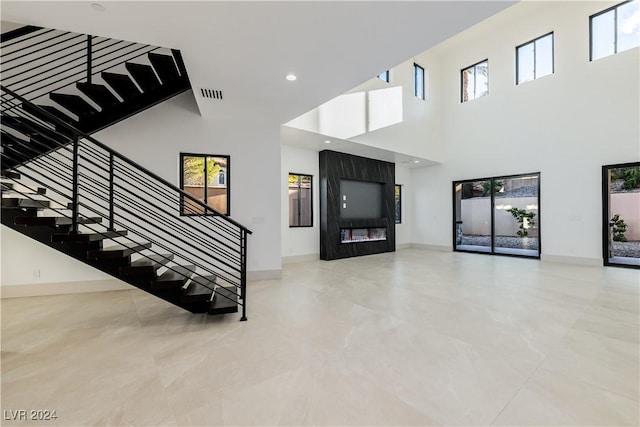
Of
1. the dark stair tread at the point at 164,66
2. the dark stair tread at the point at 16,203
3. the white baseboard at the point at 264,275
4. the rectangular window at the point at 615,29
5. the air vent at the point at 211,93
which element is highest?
the rectangular window at the point at 615,29

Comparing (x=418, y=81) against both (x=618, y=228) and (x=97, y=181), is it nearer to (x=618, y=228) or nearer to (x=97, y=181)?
(x=618, y=228)

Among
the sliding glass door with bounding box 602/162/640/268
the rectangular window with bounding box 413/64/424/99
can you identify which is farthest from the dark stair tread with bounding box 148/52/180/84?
the sliding glass door with bounding box 602/162/640/268

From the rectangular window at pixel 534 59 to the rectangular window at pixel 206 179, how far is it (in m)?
8.59

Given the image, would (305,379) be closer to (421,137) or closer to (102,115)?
(102,115)

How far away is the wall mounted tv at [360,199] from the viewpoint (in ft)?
25.8

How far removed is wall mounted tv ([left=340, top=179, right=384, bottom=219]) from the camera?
787cm

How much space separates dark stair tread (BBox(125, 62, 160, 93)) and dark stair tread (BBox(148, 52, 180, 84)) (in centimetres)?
8

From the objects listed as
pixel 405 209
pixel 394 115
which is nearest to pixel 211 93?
pixel 394 115

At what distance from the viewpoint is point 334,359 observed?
2350 millimetres

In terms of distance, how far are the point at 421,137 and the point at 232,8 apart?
24.5 ft

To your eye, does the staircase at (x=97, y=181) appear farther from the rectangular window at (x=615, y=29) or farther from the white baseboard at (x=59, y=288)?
the rectangular window at (x=615, y=29)

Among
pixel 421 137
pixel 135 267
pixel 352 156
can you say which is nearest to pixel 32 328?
pixel 135 267

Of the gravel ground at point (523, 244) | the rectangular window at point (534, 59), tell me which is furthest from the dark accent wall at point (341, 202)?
the rectangular window at point (534, 59)

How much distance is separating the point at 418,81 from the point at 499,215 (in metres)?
5.05
